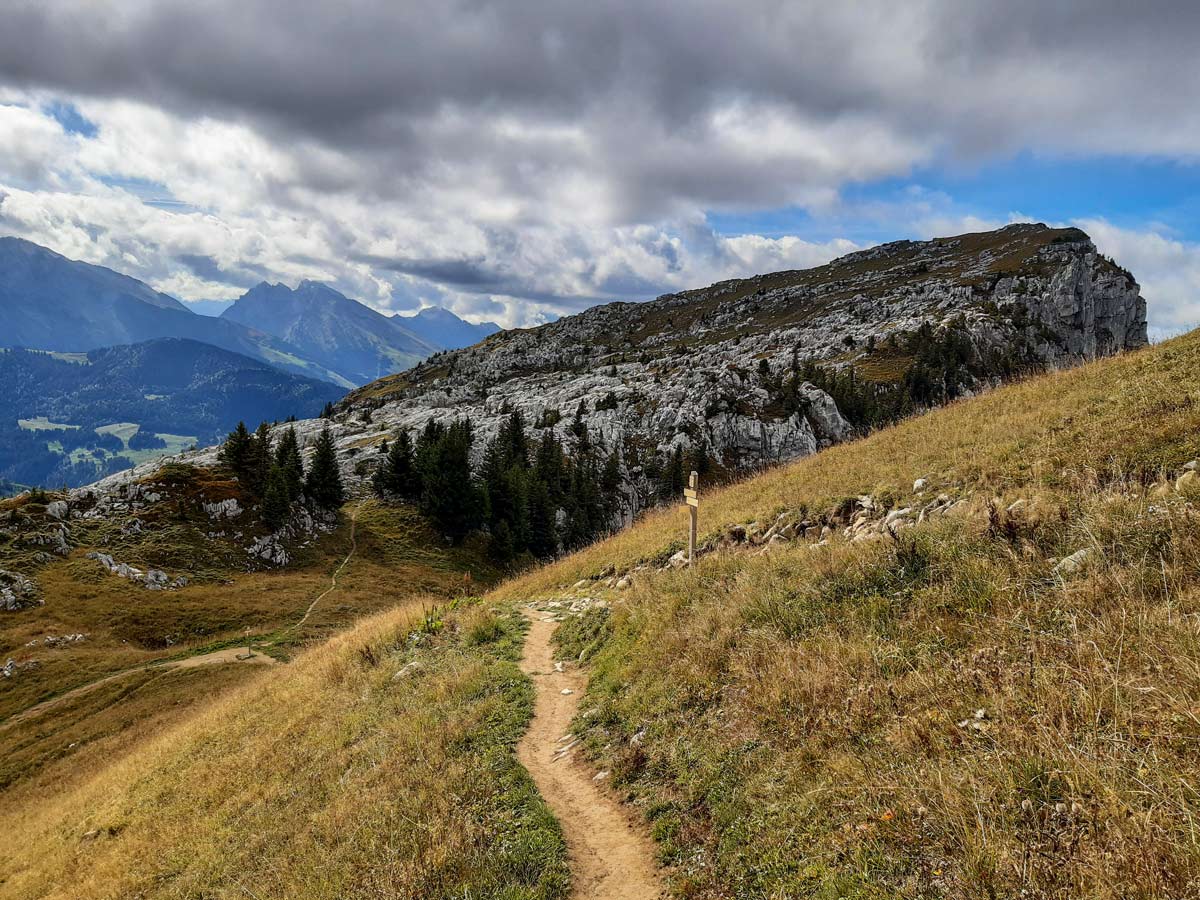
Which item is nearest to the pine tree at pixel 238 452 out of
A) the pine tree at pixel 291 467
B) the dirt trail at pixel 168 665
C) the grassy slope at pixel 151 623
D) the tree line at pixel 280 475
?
the tree line at pixel 280 475

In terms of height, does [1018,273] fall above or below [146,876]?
above

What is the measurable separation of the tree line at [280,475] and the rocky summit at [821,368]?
1385 centimetres

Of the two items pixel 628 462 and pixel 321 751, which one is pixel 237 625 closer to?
pixel 321 751

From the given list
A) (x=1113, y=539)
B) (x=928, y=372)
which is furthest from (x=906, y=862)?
(x=928, y=372)

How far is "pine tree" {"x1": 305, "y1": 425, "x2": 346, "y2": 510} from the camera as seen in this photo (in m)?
64.2

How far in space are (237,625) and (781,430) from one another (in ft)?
265

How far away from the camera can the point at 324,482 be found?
213 ft

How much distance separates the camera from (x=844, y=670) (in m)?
7.40

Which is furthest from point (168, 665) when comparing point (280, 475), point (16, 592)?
point (280, 475)

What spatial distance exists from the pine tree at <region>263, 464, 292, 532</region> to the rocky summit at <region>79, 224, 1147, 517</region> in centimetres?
2046

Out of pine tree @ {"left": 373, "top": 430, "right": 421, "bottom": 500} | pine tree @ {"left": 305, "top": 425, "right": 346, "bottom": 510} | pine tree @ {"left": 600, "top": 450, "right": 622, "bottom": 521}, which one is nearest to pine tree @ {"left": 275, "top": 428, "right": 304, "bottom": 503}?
pine tree @ {"left": 305, "top": 425, "right": 346, "bottom": 510}

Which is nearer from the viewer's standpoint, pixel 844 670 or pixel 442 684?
pixel 844 670

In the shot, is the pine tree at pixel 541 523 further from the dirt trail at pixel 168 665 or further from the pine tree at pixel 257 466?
the dirt trail at pixel 168 665

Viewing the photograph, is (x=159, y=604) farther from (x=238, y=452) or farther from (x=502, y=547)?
(x=502, y=547)
